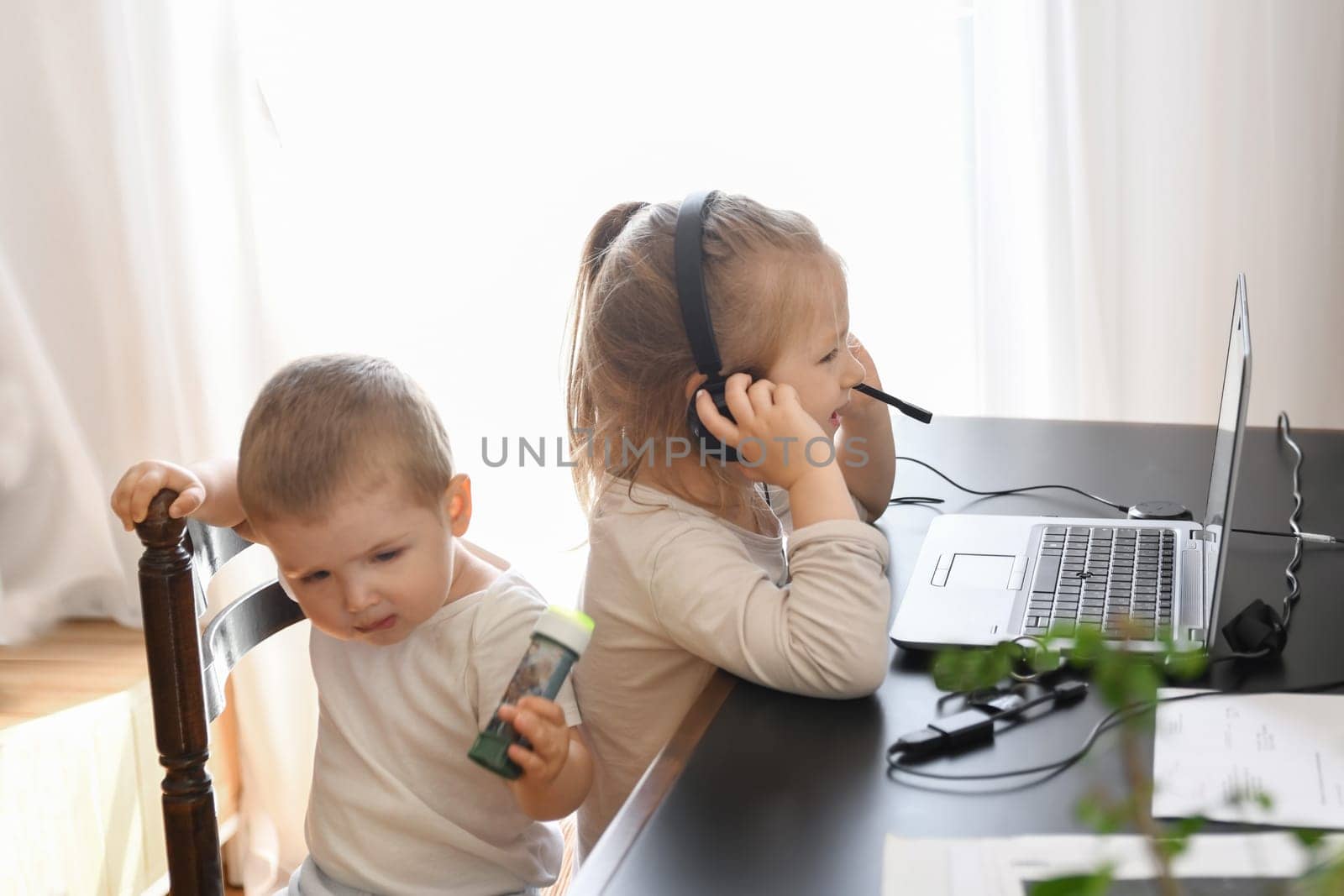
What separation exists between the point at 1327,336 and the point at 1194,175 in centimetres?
34

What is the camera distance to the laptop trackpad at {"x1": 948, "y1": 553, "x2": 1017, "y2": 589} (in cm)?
114

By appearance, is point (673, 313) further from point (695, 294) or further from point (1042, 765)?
point (1042, 765)

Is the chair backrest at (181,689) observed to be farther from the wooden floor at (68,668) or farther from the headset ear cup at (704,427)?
the wooden floor at (68,668)

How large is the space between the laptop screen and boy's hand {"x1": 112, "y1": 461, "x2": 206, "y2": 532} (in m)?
0.74

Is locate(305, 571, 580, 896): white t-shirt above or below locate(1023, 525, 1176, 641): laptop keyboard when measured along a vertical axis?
below

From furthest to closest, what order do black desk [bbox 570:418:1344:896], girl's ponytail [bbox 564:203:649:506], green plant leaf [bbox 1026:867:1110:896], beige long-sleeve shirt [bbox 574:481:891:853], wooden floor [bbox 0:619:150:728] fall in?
wooden floor [bbox 0:619:150:728]
girl's ponytail [bbox 564:203:649:506]
beige long-sleeve shirt [bbox 574:481:891:853]
black desk [bbox 570:418:1344:896]
green plant leaf [bbox 1026:867:1110:896]

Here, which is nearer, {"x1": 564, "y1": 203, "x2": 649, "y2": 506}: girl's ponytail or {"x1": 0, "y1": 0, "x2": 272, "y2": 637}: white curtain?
{"x1": 564, "y1": 203, "x2": 649, "y2": 506}: girl's ponytail

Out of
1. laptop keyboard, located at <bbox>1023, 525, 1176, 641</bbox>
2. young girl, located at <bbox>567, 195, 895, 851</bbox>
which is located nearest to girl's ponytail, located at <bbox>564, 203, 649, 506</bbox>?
young girl, located at <bbox>567, 195, 895, 851</bbox>

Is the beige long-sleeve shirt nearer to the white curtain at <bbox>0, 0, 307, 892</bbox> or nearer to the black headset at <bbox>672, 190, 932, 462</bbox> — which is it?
the black headset at <bbox>672, 190, 932, 462</bbox>

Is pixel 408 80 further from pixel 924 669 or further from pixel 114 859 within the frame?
pixel 924 669

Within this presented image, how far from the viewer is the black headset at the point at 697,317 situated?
1.07 m

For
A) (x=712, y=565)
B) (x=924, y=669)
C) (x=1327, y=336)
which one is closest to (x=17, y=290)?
(x=712, y=565)

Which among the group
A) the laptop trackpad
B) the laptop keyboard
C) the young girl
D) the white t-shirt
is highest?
the young girl

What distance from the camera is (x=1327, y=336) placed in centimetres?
212
